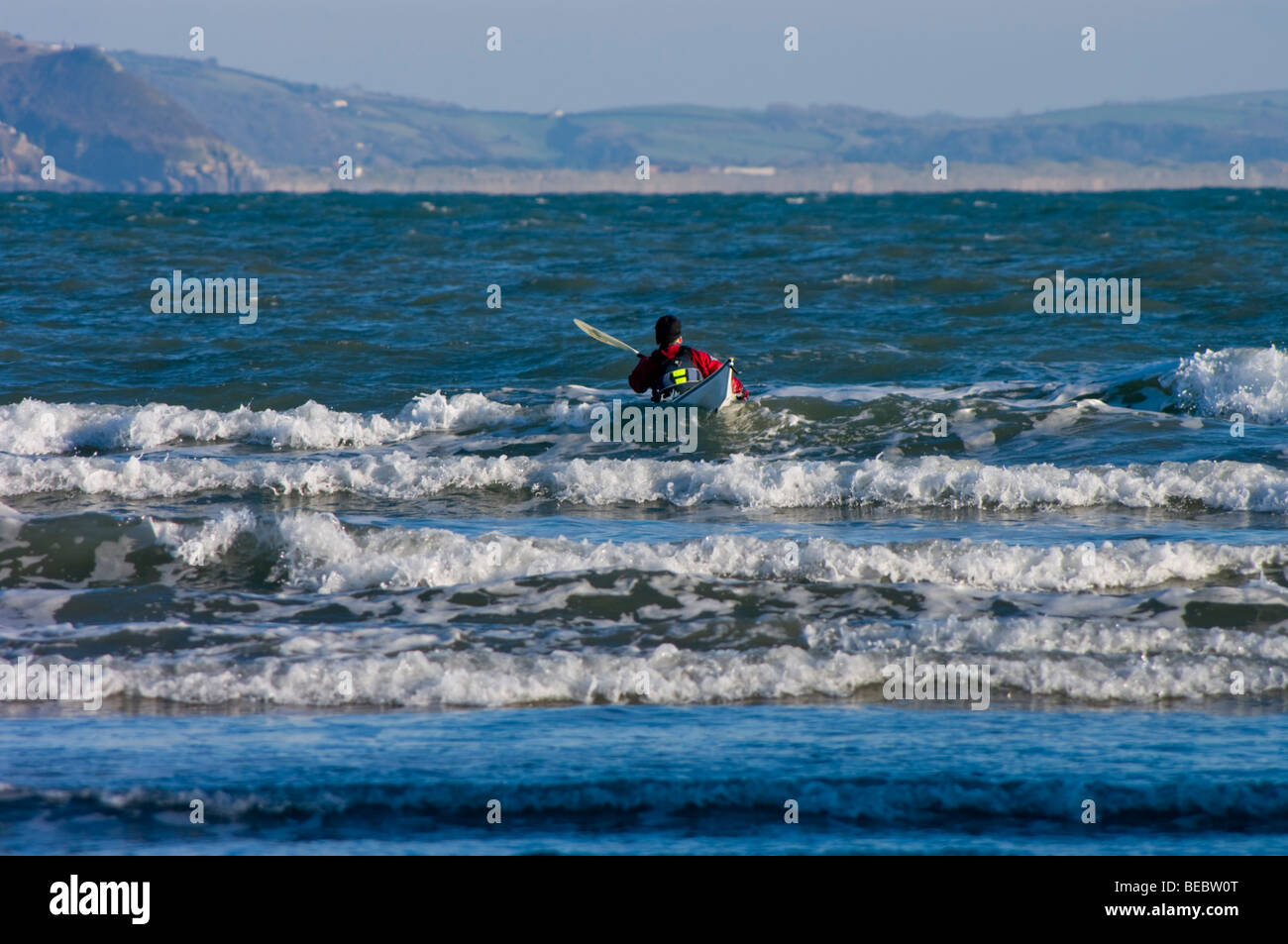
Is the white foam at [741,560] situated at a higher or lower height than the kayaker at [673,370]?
lower

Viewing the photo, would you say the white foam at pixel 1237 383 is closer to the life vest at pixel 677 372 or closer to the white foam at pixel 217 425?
the life vest at pixel 677 372

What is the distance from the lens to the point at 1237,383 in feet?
46.3

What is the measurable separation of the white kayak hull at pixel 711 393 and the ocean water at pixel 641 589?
277mm

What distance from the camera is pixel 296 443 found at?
13.9 m

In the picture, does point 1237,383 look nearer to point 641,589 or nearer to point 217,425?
point 641,589

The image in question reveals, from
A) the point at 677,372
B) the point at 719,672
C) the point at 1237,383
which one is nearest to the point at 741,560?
the point at 719,672

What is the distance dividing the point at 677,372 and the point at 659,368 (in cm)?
20

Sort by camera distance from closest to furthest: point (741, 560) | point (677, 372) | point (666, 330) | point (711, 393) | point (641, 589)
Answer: point (641, 589)
point (741, 560)
point (666, 330)
point (711, 393)
point (677, 372)

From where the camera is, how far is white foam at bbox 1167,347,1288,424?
13672 millimetres

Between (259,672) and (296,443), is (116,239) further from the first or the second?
(259,672)

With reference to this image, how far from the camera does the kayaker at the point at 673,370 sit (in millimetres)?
13536

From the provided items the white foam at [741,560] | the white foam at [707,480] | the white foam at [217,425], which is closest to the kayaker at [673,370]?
the white foam at [707,480]

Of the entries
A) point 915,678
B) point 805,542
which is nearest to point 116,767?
point 915,678

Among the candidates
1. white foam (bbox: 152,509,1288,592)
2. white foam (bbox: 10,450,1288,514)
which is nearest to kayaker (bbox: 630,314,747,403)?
white foam (bbox: 10,450,1288,514)
